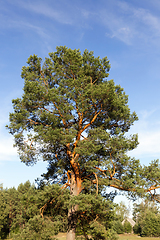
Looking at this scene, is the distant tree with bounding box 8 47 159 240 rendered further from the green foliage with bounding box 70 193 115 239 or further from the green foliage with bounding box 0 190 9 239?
the green foliage with bounding box 0 190 9 239

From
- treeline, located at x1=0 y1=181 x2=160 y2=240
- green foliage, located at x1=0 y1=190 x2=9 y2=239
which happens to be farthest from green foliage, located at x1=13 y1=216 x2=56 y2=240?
green foliage, located at x1=0 y1=190 x2=9 y2=239

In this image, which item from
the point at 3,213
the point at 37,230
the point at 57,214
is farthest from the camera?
the point at 3,213

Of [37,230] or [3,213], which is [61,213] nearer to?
[37,230]

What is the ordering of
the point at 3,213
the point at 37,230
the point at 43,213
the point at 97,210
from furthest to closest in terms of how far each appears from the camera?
1. the point at 3,213
2. the point at 43,213
3. the point at 37,230
4. the point at 97,210

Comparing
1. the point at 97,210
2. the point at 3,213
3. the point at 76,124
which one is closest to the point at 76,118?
the point at 76,124

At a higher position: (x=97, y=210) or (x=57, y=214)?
(x=97, y=210)

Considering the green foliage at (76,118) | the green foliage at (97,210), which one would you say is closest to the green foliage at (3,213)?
the green foliage at (76,118)

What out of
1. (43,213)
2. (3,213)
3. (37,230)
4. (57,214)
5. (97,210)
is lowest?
(3,213)

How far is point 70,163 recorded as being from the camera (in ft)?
44.2

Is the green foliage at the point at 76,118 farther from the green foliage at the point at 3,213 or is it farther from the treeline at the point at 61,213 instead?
the green foliage at the point at 3,213

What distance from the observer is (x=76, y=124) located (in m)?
13.2

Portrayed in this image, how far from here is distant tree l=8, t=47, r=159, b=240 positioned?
11.8 metres

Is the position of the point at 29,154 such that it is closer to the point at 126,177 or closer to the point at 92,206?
the point at 92,206

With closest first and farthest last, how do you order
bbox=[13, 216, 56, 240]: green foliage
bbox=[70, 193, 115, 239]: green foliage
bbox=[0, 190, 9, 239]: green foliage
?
bbox=[70, 193, 115, 239]: green foliage
bbox=[13, 216, 56, 240]: green foliage
bbox=[0, 190, 9, 239]: green foliage
